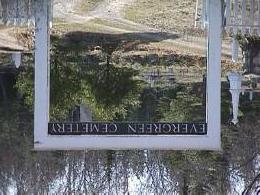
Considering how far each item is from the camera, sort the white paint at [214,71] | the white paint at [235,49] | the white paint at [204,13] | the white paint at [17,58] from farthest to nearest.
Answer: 1. the white paint at [17,58]
2. the white paint at [235,49]
3. the white paint at [204,13]
4. the white paint at [214,71]

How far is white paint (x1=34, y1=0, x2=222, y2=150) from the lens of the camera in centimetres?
484

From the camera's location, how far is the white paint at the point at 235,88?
524cm

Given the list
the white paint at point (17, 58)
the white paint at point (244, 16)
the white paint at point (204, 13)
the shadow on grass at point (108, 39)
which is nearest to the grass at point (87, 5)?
the shadow on grass at point (108, 39)

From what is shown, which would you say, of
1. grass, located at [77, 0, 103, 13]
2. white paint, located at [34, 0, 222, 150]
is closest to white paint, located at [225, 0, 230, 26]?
white paint, located at [34, 0, 222, 150]

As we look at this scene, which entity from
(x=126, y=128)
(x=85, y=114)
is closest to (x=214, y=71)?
(x=126, y=128)

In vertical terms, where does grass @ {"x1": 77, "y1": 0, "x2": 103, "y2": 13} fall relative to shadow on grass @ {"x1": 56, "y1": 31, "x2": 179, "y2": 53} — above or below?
above

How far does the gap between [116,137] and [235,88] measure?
3.60 feet

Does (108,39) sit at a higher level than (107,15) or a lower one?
lower

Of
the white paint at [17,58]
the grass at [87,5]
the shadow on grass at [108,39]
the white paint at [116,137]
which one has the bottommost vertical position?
the white paint at [116,137]

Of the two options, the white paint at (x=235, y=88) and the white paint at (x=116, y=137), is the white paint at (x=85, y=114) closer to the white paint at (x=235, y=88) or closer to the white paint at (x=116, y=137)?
the white paint at (x=116, y=137)

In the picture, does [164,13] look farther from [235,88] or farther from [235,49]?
[235,88]

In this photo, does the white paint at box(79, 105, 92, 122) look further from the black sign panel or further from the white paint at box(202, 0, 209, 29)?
the white paint at box(202, 0, 209, 29)

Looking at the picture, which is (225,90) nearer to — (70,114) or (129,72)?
(129,72)

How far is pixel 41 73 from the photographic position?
4.86m
